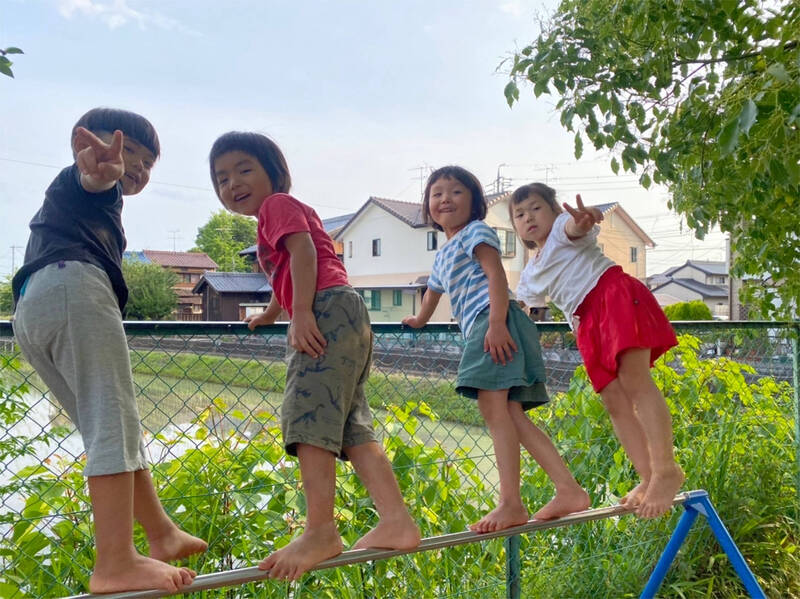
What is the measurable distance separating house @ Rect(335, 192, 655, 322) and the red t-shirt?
19935 millimetres

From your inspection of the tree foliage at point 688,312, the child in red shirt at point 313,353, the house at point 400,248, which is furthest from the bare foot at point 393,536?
the house at point 400,248

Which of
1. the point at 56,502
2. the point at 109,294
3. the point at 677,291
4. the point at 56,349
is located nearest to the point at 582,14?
the point at 109,294

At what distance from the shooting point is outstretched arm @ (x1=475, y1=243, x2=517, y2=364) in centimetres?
172

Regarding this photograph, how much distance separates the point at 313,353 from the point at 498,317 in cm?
54

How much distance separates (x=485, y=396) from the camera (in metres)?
1.75

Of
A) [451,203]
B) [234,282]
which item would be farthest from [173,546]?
[234,282]

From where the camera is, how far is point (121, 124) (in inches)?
56.2

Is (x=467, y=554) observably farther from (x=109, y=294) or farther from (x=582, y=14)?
(x=582, y=14)

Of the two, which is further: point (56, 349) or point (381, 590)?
point (381, 590)

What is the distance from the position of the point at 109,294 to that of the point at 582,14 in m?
1.83

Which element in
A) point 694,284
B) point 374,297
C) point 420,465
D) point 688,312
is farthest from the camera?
→ point 694,284

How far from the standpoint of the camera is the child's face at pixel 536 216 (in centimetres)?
203

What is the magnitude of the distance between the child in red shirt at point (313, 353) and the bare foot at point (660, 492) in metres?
0.72

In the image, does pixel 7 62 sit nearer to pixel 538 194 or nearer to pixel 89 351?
pixel 89 351
